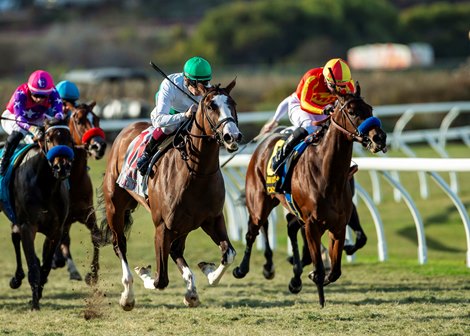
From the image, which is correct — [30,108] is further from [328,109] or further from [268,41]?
[268,41]

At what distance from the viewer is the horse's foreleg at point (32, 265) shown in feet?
26.0

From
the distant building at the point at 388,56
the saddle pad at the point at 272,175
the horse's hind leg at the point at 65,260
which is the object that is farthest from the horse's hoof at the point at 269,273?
the distant building at the point at 388,56

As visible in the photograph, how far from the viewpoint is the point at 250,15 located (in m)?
46.8

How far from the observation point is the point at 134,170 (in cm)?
762

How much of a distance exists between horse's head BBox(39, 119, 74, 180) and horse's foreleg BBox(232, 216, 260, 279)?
1564mm

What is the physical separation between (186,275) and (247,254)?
5.76ft

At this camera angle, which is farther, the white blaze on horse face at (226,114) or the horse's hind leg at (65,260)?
the horse's hind leg at (65,260)

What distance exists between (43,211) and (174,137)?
1.59 meters

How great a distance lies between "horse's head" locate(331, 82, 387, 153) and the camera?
6.91 meters

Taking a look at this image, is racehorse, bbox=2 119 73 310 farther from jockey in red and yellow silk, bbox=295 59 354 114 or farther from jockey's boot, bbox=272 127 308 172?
jockey in red and yellow silk, bbox=295 59 354 114

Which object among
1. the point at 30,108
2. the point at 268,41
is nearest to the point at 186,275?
the point at 30,108

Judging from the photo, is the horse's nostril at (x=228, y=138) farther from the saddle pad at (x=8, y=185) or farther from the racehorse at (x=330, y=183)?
the saddle pad at (x=8, y=185)

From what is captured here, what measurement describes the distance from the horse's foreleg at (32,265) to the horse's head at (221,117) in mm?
1989

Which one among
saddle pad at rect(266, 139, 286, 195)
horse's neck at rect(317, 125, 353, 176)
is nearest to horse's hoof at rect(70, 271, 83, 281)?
saddle pad at rect(266, 139, 286, 195)
